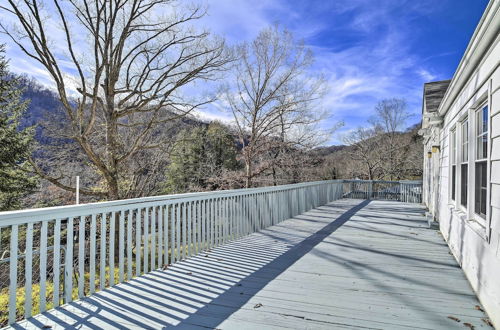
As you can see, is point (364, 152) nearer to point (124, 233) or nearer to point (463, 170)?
point (463, 170)

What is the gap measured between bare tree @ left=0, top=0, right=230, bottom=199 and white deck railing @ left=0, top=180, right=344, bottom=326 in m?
3.90

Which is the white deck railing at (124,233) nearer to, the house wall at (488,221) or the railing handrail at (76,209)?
the railing handrail at (76,209)

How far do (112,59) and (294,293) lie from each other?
866 centimetres

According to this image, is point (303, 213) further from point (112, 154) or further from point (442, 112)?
point (112, 154)

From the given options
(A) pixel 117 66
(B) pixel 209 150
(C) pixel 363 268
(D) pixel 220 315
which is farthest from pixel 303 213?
(B) pixel 209 150

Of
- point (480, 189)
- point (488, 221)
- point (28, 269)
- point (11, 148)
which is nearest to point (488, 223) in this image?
point (488, 221)

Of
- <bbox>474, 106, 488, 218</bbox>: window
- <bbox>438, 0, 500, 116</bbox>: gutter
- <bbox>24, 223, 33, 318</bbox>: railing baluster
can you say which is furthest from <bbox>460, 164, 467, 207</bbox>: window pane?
<bbox>24, 223, 33, 318</bbox>: railing baluster

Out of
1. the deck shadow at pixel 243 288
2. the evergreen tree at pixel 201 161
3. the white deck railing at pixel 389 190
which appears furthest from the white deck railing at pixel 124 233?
the evergreen tree at pixel 201 161

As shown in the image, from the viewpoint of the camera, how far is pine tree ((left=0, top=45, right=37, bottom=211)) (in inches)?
395

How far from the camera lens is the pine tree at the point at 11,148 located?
1003 cm

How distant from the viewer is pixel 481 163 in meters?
3.05

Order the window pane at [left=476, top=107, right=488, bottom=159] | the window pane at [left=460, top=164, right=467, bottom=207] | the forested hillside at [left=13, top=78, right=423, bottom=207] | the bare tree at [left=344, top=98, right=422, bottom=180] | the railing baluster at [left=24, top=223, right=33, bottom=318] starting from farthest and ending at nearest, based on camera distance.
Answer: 1. the bare tree at [left=344, top=98, right=422, bottom=180]
2. the forested hillside at [left=13, top=78, right=423, bottom=207]
3. the window pane at [left=460, top=164, right=467, bottom=207]
4. the window pane at [left=476, top=107, right=488, bottom=159]
5. the railing baluster at [left=24, top=223, right=33, bottom=318]

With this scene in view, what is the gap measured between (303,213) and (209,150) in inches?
551

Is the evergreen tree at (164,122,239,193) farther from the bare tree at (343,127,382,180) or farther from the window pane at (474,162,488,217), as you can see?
the window pane at (474,162,488,217)
